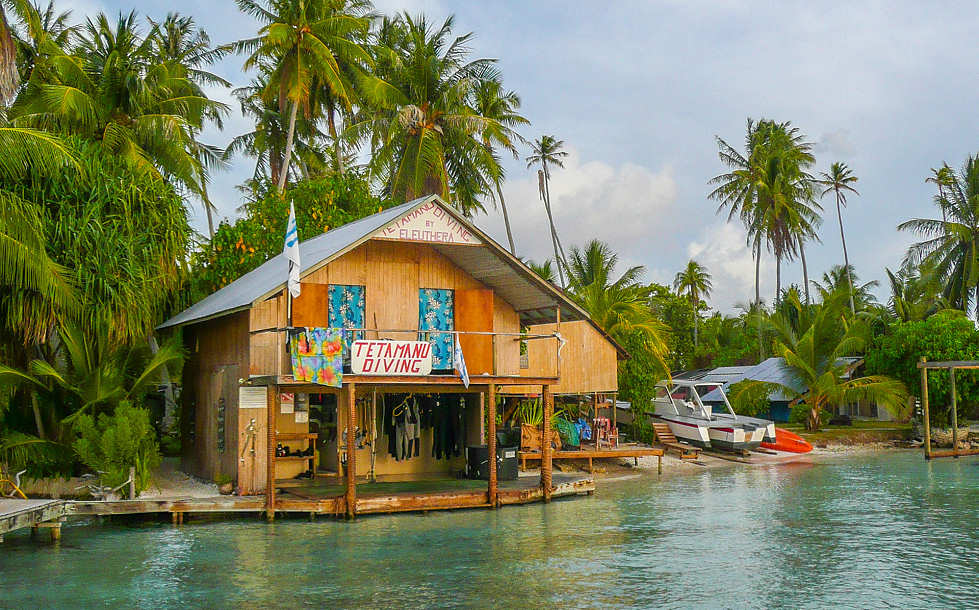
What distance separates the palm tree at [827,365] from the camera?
125ft

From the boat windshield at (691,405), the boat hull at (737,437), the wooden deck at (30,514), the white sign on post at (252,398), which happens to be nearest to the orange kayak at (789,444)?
A: the boat hull at (737,437)

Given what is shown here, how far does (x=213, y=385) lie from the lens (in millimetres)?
22031

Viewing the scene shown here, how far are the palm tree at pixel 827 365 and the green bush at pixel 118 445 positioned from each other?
2726 centimetres

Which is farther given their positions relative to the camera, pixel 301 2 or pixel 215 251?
pixel 301 2

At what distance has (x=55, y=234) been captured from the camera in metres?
21.8

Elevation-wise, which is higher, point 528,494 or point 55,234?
point 55,234

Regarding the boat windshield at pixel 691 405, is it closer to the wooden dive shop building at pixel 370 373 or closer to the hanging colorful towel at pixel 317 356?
the wooden dive shop building at pixel 370 373

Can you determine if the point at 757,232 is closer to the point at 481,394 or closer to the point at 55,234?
the point at 481,394

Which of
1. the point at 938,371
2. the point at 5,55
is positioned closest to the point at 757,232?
the point at 938,371

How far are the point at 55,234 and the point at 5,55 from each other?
5416 mm

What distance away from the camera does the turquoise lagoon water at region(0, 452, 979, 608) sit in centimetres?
1212

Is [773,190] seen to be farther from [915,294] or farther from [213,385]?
[213,385]

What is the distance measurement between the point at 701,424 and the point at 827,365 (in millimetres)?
9871

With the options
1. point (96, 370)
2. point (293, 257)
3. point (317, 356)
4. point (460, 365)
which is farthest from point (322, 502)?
point (96, 370)
